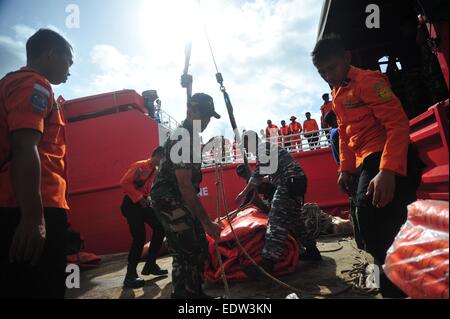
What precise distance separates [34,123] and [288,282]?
2434 millimetres

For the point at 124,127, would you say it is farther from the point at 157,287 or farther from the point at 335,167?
the point at 335,167

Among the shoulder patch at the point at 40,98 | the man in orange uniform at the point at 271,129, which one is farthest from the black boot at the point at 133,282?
the man in orange uniform at the point at 271,129

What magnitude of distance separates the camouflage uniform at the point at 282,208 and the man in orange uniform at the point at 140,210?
4.68ft

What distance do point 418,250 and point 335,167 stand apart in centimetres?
491

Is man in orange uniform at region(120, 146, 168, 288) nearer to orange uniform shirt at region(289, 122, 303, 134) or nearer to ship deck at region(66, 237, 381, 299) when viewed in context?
ship deck at region(66, 237, 381, 299)

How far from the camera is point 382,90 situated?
1.64 metres

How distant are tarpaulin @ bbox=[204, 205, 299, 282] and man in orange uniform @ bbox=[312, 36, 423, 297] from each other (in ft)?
4.09

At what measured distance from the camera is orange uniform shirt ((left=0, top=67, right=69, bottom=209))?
1.26 metres

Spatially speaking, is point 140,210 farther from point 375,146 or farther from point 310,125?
point 310,125

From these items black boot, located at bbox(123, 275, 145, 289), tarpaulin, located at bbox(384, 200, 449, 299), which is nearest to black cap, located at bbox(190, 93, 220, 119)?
tarpaulin, located at bbox(384, 200, 449, 299)

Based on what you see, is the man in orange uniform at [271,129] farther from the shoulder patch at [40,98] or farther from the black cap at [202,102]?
the shoulder patch at [40,98]

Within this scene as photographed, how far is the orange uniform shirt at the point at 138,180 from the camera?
3520 millimetres

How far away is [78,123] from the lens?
687 cm

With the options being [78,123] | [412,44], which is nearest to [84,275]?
[78,123]
